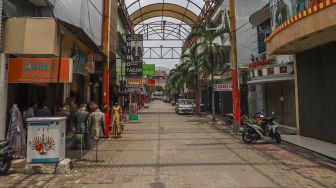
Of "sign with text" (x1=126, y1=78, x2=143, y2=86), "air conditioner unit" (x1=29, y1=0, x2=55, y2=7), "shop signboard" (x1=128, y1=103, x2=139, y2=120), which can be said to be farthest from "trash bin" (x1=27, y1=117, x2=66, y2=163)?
"shop signboard" (x1=128, y1=103, x2=139, y2=120)

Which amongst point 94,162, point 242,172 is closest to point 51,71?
point 94,162

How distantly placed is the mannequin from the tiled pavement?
1528 millimetres

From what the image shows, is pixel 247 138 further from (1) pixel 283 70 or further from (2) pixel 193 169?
(2) pixel 193 169

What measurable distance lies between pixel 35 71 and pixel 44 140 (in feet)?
9.51

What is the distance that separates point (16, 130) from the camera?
10.3 m

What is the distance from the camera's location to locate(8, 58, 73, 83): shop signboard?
35.0 ft

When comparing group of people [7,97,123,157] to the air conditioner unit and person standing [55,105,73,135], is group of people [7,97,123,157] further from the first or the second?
the air conditioner unit

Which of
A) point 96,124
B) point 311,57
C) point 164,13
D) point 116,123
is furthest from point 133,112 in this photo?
point 164,13

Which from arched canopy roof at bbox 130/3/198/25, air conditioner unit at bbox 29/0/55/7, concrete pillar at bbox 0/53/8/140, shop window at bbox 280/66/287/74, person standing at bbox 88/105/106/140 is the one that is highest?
arched canopy roof at bbox 130/3/198/25

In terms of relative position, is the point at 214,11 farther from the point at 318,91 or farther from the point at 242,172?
the point at 242,172

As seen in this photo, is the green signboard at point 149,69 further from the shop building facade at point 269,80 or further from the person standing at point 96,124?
the person standing at point 96,124

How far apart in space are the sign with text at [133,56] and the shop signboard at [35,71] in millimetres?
14925

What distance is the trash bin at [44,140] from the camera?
8.75m

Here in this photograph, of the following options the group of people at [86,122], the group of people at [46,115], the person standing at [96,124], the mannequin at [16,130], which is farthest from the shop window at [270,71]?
the mannequin at [16,130]
